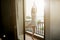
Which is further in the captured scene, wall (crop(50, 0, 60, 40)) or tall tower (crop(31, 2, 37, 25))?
tall tower (crop(31, 2, 37, 25))

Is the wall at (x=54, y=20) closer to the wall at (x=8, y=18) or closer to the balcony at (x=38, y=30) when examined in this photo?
the balcony at (x=38, y=30)

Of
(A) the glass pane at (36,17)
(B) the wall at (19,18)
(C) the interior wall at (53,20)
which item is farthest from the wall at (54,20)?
(B) the wall at (19,18)

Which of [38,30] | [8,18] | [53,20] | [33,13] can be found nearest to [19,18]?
[8,18]

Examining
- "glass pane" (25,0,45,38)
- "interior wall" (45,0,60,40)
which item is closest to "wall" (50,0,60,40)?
"interior wall" (45,0,60,40)

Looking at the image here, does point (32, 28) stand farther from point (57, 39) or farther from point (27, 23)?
point (57, 39)

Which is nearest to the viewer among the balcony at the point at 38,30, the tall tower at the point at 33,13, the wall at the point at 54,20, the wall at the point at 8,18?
the wall at the point at 54,20

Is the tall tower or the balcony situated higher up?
the tall tower

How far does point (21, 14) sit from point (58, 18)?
2.60 feet

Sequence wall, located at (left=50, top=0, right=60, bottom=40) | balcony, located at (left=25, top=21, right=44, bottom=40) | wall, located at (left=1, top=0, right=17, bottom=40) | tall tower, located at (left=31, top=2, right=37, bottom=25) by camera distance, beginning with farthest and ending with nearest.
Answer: wall, located at (left=1, top=0, right=17, bottom=40)
tall tower, located at (left=31, top=2, right=37, bottom=25)
balcony, located at (left=25, top=21, right=44, bottom=40)
wall, located at (left=50, top=0, right=60, bottom=40)

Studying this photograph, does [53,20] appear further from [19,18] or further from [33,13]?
[19,18]

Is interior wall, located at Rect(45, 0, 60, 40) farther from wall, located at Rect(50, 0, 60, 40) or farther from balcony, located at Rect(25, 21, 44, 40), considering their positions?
balcony, located at Rect(25, 21, 44, 40)

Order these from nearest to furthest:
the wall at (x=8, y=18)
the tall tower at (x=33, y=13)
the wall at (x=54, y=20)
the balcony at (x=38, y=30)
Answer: the wall at (x=54, y=20)
the balcony at (x=38, y=30)
the tall tower at (x=33, y=13)
the wall at (x=8, y=18)

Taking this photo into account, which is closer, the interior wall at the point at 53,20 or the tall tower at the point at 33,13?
the interior wall at the point at 53,20

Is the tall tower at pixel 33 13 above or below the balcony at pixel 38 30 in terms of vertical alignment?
above
